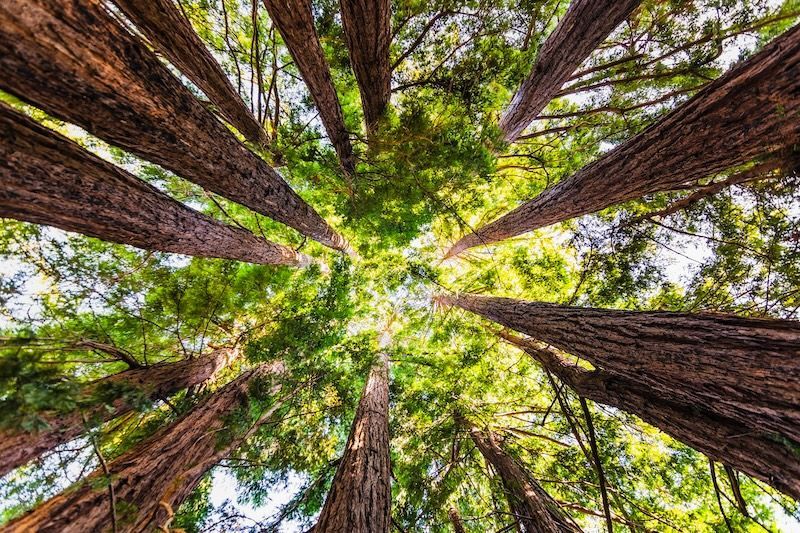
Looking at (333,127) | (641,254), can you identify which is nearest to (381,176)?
(333,127)

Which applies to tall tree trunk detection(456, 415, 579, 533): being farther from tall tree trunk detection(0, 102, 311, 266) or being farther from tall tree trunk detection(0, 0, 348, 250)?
tall tree trunk detection(0, 0, 348, 250)

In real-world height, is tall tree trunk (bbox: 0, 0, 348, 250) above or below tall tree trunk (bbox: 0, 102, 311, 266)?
above

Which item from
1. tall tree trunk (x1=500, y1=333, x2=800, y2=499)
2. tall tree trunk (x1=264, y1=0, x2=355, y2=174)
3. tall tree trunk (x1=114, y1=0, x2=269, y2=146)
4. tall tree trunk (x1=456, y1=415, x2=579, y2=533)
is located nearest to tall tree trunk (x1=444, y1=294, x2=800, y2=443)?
tall tree trunk (x1=500, y1=333, x2=800, y2=499)

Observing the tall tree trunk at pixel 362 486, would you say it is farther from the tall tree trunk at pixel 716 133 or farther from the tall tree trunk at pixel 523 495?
the tall tree trunk at pixel 716 133

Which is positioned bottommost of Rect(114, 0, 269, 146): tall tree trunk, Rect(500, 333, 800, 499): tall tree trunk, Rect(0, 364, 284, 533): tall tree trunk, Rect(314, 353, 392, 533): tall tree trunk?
Rect(0, 364, 284, 533): tall tree trunk

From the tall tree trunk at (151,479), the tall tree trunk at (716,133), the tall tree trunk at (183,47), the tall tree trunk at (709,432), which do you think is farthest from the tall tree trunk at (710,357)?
the tall tree trunk at (183,47)

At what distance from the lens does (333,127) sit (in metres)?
4.78

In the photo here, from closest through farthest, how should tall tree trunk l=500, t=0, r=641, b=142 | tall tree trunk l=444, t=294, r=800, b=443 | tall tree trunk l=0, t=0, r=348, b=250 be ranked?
tall tree trunk l=0, t=0, r=348, b=250, tall tree trunk l=444, t=294, r=800, b=443, tall tree trunk l=500, t=0, r=641, b=142

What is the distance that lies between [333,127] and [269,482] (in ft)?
20.5

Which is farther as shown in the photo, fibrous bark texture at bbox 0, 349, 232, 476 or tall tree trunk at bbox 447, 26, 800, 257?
fibrous bark texture at bbox 0, 349, 232, 476

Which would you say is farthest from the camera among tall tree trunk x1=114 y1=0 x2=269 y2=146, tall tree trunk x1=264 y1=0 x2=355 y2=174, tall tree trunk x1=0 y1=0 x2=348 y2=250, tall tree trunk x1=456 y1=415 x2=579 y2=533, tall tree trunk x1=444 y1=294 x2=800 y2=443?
tall tree trunk x1=456 y1=415 x2=579 y2=533

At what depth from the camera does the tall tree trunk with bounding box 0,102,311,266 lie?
172 centimetres

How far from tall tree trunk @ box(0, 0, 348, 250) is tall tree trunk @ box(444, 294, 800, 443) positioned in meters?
4.13

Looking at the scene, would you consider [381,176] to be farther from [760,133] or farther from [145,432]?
[145,432]
